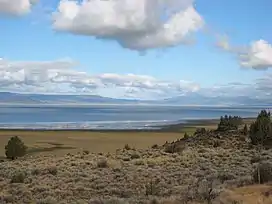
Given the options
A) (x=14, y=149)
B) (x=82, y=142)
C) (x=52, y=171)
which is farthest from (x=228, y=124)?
(x=52, y=171)

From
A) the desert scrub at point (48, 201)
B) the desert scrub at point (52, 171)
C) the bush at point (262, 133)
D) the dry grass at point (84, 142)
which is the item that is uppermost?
the bush at point (262, 133)

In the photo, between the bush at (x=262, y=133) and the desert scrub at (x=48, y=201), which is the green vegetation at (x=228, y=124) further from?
the desert scrub at (x=48, y=201)

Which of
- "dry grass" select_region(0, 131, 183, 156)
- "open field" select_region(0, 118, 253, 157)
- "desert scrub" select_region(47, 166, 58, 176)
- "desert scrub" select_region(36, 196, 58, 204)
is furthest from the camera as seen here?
"dry grass" select_region(0, 131, 183, 156)

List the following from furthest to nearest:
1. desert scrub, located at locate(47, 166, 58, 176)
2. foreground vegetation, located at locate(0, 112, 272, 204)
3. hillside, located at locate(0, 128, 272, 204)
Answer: desert scrub, located at locate(47, 166, 58, 176), hillside, located at locate(0, 128, 272, 204), foreground vegetation, located at locate(0, 112, 272, 204)

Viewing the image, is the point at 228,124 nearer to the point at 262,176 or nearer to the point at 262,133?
the point at 262,133

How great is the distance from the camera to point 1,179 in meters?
20.6

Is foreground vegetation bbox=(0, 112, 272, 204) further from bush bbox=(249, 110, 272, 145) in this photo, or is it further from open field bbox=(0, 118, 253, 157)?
open field bbox=(0, 118, 253, 157)

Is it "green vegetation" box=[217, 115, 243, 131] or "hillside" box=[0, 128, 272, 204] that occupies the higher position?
"green vegetation" box=[217, 115, 243, 131]

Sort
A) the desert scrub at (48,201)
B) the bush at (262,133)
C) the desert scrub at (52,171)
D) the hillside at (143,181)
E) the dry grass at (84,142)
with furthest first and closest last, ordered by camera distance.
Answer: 1. the dry grass at (84,142)
2. the bush at (262,133)
3. the desert scrub at (52,171)
4. the desert scrub at (48,201)
5. the hillside at (143,181)

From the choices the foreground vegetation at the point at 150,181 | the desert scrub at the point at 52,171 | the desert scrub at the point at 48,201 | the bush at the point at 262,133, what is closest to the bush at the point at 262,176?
the foreground vegetation at the point at 150,181

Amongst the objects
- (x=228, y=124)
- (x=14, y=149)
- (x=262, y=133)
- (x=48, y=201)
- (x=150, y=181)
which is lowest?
(x=48, y=201)

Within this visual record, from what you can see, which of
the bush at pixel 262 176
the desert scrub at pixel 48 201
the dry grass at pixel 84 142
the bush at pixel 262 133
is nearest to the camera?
the desert scrub at pixel 48 201

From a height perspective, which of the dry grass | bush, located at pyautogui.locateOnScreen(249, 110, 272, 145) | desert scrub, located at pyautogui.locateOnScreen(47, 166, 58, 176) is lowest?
desert scrub, located at pyautogui.locateOnScreen(47, 166, 58, 176)

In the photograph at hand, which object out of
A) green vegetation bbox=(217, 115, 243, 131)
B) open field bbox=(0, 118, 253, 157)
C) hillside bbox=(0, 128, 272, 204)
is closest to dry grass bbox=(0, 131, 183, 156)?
open field bbox=(0, 118, 253, 157)
